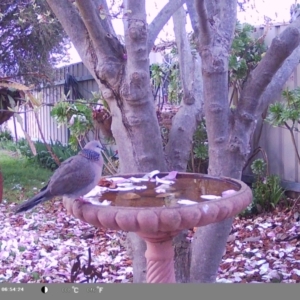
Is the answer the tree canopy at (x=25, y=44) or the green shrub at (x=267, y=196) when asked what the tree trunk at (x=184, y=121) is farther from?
the tree canopy at (x=25, y=44)

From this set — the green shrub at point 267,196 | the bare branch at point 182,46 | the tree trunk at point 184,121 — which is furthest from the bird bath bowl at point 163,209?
the green shrub at point 267,196

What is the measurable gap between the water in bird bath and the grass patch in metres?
2.55

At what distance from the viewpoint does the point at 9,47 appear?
453 cm

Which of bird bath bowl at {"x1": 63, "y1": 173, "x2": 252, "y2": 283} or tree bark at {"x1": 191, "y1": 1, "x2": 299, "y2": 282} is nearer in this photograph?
bird bath bowl at {"x1": 63, "y1": 173, "x2": 252, "y2": 283}

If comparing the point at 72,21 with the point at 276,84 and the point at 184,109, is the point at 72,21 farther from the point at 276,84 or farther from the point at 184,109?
the point at 276,84

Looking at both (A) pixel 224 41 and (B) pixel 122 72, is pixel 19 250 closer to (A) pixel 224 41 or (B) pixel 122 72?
(B) pixel 122 72

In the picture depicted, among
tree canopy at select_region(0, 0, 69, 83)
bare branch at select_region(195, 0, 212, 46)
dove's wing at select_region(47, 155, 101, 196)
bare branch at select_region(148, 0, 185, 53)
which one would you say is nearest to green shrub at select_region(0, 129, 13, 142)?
tree canopy at select_region(0, 0, 69, 83)

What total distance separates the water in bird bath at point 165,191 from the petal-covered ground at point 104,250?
432 mm

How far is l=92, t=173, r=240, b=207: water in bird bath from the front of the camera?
4.20 ft

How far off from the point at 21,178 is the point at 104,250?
2291mm

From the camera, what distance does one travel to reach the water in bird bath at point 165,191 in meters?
1.28

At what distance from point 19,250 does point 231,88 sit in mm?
1815

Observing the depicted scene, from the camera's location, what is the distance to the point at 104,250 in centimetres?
272

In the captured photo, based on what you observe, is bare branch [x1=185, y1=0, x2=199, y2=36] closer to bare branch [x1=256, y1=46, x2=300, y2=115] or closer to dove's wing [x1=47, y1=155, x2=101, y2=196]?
bare branch [x1=256, y1=46, x2=300, y2=115]
